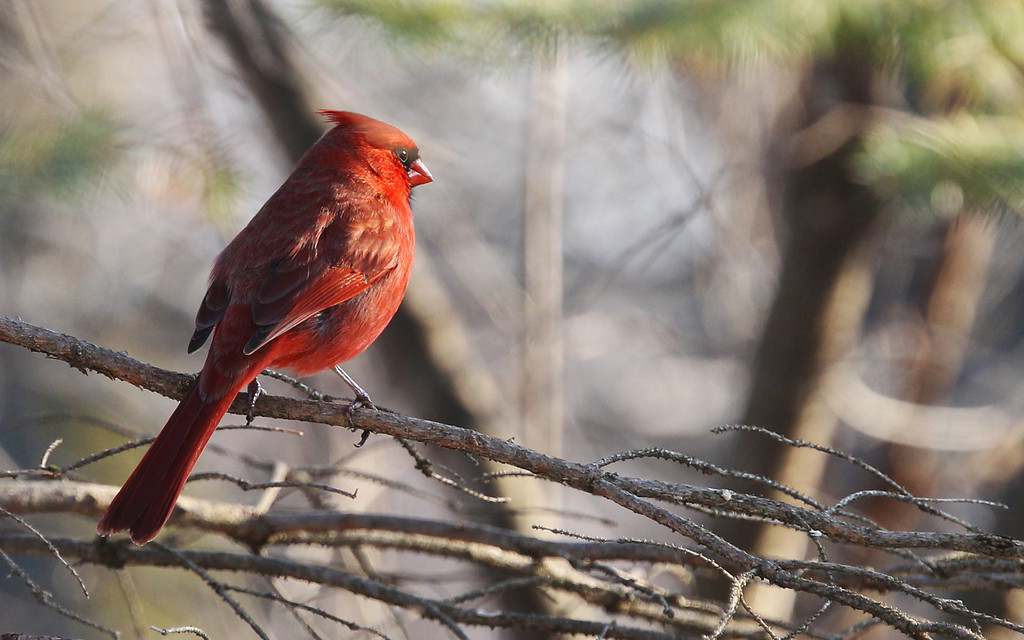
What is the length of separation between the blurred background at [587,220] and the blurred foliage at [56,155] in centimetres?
2

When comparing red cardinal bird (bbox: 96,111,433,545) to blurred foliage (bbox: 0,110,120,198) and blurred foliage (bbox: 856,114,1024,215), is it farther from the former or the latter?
blurred foliage (bbox: 856,114,1024,215)

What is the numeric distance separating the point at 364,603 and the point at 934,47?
3507 millimetres

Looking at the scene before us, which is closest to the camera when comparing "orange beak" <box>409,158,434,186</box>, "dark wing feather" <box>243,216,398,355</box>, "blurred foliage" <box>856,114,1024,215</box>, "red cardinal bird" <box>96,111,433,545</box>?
"red cardinal bird" <box>96,111,433,545</box>

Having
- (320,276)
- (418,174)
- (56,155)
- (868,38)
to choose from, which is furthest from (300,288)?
(868,38)

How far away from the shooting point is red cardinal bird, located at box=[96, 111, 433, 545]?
2.36 m

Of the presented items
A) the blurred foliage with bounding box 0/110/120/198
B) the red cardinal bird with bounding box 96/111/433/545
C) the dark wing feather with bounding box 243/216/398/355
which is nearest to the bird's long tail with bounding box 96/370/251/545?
the red cardinal bird with bounding box 96/111/433/545

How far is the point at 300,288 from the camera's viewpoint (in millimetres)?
2732

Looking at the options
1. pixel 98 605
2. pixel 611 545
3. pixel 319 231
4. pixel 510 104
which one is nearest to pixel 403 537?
pixel 611 545

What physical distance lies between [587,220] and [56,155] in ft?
15.4

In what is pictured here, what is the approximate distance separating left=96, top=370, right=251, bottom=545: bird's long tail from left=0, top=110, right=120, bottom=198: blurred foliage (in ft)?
4.01

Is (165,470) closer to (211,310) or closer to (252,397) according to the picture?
(252,397)

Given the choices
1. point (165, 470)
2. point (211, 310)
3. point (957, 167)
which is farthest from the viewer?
point (957, 167)

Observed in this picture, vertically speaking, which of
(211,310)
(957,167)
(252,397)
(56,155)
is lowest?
(252,397)

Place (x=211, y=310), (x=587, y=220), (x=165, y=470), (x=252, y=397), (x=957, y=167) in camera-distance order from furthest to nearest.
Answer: (x=587, y=220)
(x=957, y=167)
(x=211, y=310)
(x=252, y=397)
(x=165, y=470)
